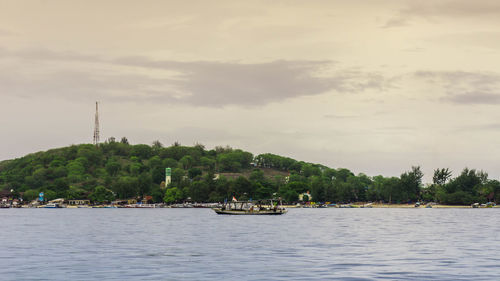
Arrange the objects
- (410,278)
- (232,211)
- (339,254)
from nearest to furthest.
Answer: (410,278)
(339,254)
(232,211)

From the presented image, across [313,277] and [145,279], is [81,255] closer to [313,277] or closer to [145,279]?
[145,279]

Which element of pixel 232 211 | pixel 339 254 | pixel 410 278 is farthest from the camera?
pixel 232 211

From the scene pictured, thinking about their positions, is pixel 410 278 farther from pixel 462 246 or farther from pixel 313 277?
pixel 462 246

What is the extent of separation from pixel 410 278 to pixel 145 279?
19.5m

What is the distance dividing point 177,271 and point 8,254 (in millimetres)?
24041

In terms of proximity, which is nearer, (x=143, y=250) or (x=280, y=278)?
(x=280, y=278)

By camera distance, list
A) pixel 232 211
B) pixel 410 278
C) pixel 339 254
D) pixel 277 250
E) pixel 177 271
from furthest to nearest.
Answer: pixel 232 211
pixel 277 250
pixel 339 254
pixel 177 271
pixel 410 278

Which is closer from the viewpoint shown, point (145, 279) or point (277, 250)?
point (145, 279)

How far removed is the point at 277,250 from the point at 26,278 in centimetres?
2888

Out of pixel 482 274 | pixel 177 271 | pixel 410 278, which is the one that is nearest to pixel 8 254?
pixel 177 271

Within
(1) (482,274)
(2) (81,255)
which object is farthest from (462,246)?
(2) (81,255)

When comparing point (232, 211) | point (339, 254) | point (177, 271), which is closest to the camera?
point (177, 271)

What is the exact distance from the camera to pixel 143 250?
68.6 m

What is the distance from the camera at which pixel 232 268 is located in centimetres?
5275
